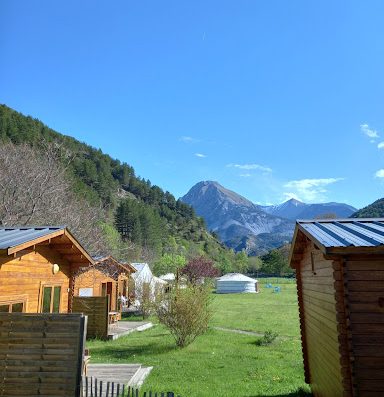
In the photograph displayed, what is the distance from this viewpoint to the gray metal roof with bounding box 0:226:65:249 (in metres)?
9.15

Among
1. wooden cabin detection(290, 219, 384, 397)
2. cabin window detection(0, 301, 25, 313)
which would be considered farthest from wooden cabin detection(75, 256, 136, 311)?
wooden cabin detection(290, 219, 384, 397)

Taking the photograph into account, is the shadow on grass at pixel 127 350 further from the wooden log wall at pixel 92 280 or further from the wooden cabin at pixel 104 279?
the wooden log wall at pixel 92 280

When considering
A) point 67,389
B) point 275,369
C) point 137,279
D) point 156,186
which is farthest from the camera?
point 156,186

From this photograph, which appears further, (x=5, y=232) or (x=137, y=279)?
(x=137, y=279)

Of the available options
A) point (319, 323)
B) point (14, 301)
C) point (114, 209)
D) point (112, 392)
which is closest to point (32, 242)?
point (14, 301)

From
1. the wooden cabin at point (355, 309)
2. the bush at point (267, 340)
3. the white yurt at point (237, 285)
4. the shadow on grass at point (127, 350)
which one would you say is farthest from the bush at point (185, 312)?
the white yurt at point (237, 285)

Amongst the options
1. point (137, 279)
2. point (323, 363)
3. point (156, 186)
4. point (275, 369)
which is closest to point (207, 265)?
point (137, 279)

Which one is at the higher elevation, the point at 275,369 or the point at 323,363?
the point at 323,363

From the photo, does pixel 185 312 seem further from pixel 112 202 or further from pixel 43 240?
pixel 112 202

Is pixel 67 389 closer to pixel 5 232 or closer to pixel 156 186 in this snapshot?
pixel 5 232

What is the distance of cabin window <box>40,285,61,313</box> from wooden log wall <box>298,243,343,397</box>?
25.2 feet

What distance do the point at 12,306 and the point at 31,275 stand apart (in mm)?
1140

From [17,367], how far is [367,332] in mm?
6742

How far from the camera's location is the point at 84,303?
20.1 m
